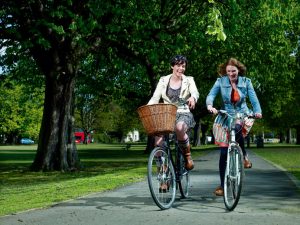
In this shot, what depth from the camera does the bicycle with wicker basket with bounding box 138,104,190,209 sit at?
680cm

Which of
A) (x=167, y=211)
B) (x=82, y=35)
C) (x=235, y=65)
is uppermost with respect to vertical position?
(x=82, y=35)

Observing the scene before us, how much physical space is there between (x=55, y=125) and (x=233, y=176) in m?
12.0

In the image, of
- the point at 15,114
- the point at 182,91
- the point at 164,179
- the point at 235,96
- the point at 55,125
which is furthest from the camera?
the point at 15,114

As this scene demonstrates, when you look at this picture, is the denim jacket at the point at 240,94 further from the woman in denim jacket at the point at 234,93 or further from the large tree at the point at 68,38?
the large tree at the point at 68,38

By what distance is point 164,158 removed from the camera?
7.24 meters

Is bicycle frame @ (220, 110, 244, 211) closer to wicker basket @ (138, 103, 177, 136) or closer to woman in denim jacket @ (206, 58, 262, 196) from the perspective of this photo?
woman in denim jacket @ (206, 58, 262, 196)

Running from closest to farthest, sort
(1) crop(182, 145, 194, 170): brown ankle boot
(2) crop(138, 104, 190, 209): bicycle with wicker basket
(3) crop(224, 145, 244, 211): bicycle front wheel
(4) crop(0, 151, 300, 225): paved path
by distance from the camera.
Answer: (4) crop(0, 151, 300, 225): paved path, (3) crop(224, 145, 244, 211): bicycle front wheel, (2) crop(138, 104, 190, 209): bicycle with wicker basket, (1) crop(182, 145, 194, 170): brown ankle boot

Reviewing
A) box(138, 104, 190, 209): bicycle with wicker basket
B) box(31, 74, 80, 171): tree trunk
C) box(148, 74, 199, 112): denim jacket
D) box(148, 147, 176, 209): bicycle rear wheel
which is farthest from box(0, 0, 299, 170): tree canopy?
box(148, 147, 176, 209): bicycle rear wheel

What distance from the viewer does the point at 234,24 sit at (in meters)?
15.7

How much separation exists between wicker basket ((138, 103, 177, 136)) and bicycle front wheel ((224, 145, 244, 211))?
0.85 meters

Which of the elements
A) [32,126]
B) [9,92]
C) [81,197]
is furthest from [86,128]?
[81,197]

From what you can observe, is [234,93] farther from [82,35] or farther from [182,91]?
[82,35]

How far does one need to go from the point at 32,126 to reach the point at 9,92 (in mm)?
8015

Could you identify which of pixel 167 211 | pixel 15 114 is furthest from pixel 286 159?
pixel 15 114
